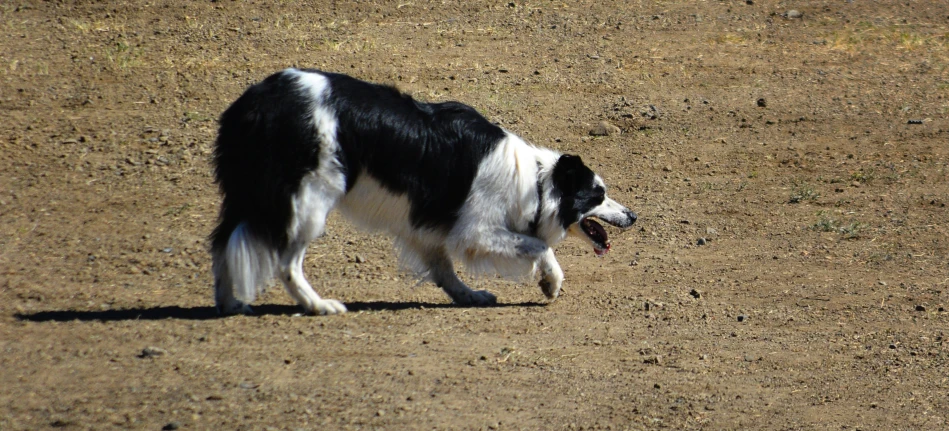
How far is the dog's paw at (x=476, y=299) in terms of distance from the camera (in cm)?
748

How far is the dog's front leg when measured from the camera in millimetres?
7266

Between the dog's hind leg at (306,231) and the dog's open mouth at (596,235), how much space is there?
6.35ft

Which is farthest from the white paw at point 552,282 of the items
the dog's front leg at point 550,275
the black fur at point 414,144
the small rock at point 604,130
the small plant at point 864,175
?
the small plant at point 864,175

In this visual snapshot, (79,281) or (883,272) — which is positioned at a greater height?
(79,281)

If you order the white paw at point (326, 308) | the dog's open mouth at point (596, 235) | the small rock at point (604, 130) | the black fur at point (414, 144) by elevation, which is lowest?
the small rock at point (604, 130)

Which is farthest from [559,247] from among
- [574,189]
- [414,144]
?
[414,144]

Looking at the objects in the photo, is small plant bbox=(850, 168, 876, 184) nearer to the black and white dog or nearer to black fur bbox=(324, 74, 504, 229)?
the black and white dog

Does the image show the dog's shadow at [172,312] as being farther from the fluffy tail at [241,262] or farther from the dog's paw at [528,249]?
the dog's paw at [528,249]

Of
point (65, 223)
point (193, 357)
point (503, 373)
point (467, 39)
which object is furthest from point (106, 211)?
point (467, 39)

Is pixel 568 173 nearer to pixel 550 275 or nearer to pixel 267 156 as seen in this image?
pixel 550 275

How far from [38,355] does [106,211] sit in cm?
327

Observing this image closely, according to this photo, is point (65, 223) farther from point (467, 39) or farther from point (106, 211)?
point (467, 39)

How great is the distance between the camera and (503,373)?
5938 mm

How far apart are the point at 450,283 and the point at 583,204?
3.55ft
